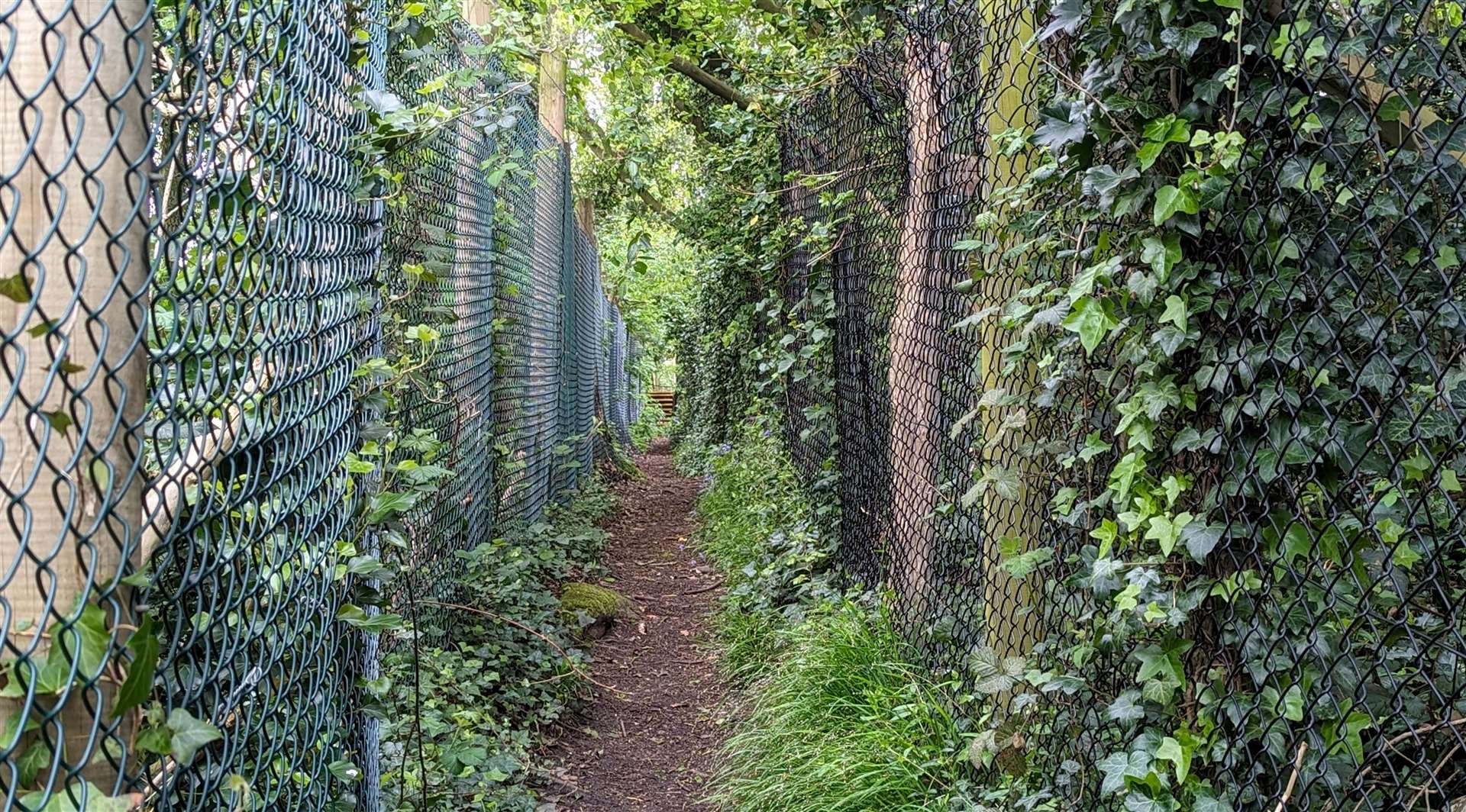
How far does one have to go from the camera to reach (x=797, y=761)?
337cm

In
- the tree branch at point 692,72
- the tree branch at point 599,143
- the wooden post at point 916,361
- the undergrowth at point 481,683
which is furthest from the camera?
the tree branch at point 692,72

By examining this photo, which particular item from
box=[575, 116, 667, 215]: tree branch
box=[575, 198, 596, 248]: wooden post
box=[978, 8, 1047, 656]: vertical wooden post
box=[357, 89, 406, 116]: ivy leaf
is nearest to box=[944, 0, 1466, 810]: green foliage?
box=[978, 8, 1047, 656]: vertical wooden post

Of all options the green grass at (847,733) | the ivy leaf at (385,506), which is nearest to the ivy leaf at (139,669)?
the ivy leaf at (385,506)

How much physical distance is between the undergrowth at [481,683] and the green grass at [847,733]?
2.76 feet

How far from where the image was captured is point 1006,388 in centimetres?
263

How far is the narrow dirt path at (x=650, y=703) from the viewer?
3.81m

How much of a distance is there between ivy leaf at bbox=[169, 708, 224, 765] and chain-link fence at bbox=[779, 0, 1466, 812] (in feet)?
5.38

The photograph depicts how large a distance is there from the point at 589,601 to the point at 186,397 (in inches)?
172

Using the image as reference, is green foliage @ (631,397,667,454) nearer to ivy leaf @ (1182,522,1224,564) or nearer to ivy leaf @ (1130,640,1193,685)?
ivy leaf @ (1130,640,1193,685)

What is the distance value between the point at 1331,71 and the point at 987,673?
167cm

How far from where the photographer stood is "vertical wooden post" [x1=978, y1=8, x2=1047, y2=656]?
2.63 m

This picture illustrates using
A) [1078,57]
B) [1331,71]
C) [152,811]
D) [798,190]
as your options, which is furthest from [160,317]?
[798,190]

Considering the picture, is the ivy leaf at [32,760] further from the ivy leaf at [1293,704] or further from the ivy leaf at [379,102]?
the ivy leaf at [1293,704]

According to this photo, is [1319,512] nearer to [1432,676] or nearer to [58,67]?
[1432,676]
